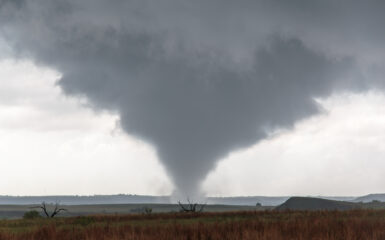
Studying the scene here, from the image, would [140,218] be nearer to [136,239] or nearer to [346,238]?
[136,239]

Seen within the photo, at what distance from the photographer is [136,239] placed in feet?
48.8

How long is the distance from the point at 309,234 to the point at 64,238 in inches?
360

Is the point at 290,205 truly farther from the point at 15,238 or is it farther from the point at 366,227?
the point at 15,238

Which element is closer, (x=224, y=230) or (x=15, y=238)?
(x=15, y=238)

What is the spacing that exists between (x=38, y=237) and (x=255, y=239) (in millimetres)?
8803

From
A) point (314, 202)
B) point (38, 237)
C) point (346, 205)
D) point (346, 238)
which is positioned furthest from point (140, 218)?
point (314, 202)

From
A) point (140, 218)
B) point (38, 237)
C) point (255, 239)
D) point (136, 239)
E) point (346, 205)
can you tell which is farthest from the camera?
point (346, 205)

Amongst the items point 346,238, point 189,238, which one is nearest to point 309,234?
point 346,238

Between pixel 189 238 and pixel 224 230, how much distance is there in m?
2.46

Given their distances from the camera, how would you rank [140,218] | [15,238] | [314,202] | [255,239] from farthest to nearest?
[314,202], [140,218], [15,238], [255,239]

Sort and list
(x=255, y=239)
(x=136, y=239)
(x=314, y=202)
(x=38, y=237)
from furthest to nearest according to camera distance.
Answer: (x=314, y=202), (x=38, y=237), (x=136, y=239), (x=255, y=239)

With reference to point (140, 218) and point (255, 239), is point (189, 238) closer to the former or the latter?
point (255, 239)

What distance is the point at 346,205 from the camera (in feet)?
234

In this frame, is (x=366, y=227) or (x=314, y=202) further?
(x=314, y=202)
